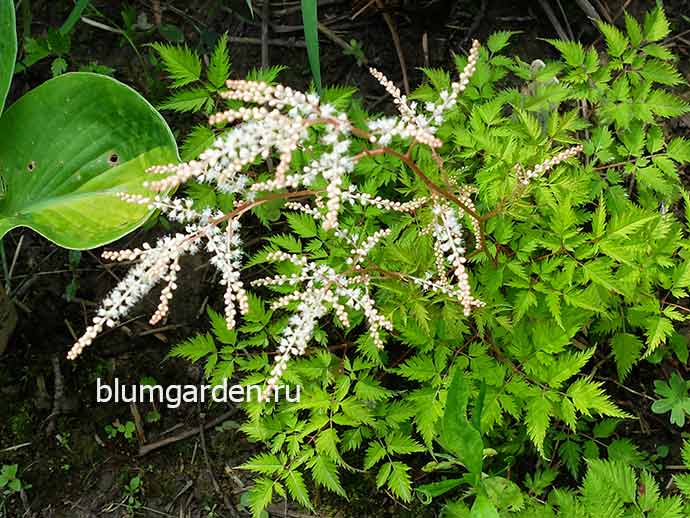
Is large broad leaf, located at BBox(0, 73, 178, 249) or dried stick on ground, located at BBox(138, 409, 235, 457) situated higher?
large broad leaf, located at BBox(0, 73, 178, 249)

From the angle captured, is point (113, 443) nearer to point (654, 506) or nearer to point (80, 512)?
point (80, 512)

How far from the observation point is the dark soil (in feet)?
8.95

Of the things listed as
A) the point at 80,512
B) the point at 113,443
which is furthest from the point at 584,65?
the point at 80,512

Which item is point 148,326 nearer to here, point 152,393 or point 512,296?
point 152,393

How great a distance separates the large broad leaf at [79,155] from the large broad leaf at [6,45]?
12 centimetres

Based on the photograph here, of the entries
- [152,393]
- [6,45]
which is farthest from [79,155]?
[152,393]

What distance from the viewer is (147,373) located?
2850 millimetres

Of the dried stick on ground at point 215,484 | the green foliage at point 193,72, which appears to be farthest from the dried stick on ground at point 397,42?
the dried stick on ground at point 215,484

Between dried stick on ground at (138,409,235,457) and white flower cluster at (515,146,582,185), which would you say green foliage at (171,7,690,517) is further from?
dried stick on ground at (138,409,235,457)

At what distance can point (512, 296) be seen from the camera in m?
2.29

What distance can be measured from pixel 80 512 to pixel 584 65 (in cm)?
262

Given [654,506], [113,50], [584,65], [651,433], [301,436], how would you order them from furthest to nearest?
[113,50] < [651,433] < [584,65] < [301,436] < [654,506]

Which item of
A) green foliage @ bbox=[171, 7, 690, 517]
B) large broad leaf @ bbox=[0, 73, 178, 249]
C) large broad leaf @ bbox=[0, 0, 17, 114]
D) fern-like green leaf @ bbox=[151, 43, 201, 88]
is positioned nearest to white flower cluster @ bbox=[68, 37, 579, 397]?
green foliage @ bbox=[171, 7, 690, 517]

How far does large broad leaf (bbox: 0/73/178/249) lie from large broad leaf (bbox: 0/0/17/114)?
0.40 ft
